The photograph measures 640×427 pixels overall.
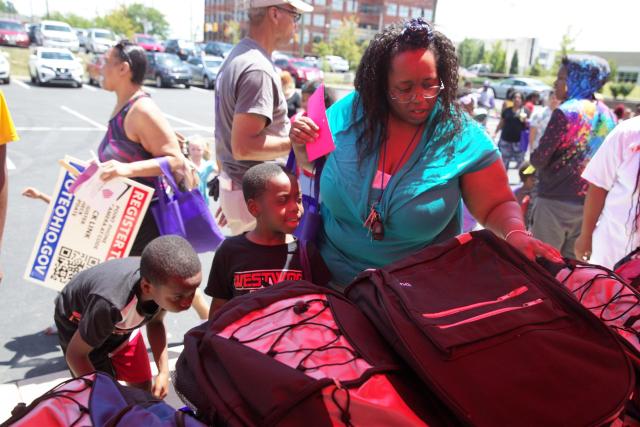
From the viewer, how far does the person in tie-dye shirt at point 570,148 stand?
12.3 feet

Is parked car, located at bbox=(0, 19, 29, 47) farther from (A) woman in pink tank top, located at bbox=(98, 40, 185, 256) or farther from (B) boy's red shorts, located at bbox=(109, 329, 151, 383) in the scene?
(B) boy's red shorts, located at bbox=(109, 329, 151, 383)

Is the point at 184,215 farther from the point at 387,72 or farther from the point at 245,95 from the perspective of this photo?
the point at 387,72

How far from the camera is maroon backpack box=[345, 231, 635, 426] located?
1.00 metres

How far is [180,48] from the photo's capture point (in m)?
35.1

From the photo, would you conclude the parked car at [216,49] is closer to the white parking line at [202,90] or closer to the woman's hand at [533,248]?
the white parking line at [202,90]

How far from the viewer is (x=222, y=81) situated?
9.57 feet

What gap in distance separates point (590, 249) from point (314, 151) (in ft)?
6.56

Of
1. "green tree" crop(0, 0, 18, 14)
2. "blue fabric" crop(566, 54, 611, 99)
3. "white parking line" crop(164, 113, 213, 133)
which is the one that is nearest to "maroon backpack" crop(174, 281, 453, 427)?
"blue fabric" crop(566, 54, 611, 99)

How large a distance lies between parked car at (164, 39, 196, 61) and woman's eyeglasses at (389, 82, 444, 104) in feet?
113

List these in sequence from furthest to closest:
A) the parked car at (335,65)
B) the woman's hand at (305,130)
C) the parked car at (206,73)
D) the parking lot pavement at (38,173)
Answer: the parked car at (335,65) → the parked car at (206,73) → the parking lot pavement at (38,173) → the woman's hand at (305,130)

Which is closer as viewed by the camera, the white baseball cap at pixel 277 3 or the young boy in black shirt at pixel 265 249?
the young boy in black shirt at pixel 265 249

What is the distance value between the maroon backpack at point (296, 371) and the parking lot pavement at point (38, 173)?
8.20 feet

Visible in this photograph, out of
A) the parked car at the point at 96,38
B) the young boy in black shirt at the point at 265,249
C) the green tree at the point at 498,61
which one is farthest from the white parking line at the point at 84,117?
the green tree at the point at 498,61

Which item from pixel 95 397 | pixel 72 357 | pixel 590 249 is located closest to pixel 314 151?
pixel 95 397
